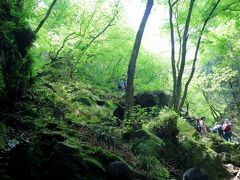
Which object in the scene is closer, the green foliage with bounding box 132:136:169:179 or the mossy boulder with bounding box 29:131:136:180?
the mossy boulder with bounding box 29:131:136:180

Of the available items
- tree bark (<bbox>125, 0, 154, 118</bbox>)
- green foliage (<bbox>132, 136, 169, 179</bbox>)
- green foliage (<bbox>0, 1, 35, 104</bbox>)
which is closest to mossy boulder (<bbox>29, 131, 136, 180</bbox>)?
green foliage (<bbox>132, 136, 169, 179</bbox>)

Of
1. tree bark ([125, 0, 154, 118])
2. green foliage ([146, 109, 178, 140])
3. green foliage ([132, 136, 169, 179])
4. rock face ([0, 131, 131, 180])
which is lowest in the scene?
rock face ([0, 131, 131, 180])

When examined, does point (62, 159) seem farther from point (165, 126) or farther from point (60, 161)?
point (165, 126)

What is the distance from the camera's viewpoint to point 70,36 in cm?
1608

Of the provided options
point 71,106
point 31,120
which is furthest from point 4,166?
point 71,106

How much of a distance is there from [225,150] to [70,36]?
33.4 ft

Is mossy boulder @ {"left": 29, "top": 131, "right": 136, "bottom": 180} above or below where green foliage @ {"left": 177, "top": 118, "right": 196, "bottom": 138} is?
below

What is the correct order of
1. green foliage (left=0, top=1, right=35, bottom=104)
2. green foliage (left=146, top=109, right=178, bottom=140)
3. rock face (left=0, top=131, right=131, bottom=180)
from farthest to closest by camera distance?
1. green foliage (left=146, top=109, right=178, bottom=140)
2. green foliage (left=0, top=1, right=35, bottom=104)
3. rock face (left=0, top=131, right=131, bottom=180)

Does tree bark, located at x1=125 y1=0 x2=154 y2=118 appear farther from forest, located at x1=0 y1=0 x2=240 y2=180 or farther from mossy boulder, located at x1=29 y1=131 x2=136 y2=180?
mossy boulder, located at x1=29 y1=131 x2=136 y2=180

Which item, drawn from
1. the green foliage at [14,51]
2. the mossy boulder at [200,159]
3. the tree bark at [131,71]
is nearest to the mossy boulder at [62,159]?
the green foliage at [14,51]

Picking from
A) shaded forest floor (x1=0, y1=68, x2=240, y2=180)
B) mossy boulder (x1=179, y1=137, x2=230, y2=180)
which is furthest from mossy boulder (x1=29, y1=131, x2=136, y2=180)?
mossy boulder (x1=179, y1=137, x2=230, y2=180)

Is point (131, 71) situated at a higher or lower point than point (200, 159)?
higher

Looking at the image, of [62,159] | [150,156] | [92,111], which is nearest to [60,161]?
[62,159]

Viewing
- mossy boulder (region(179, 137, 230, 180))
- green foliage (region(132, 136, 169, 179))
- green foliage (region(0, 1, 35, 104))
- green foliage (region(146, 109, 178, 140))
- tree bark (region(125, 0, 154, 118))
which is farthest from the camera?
green foliage (region(146, 109, 178, 140))
